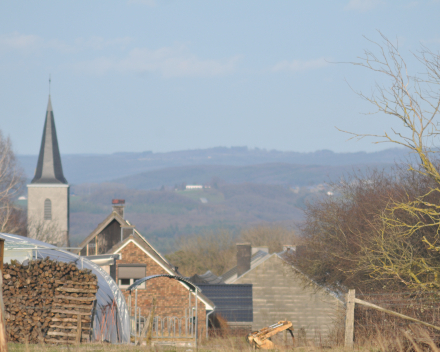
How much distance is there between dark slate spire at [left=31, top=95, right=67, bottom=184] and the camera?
86625 millimetres

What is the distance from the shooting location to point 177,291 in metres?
32.6

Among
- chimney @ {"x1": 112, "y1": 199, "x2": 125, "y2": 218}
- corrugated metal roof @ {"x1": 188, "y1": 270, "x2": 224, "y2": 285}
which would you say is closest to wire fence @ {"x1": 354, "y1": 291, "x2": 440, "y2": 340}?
chimney @ {"x1": 112, "y1": 199, "x2": 125, "y2": 218}

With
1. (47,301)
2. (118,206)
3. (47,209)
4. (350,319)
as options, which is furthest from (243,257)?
(47,209)

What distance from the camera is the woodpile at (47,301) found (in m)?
15.4

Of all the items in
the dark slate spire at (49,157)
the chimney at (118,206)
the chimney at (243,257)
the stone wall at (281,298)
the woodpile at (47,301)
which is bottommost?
the stone wall at (281,298)

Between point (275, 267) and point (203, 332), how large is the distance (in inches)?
474

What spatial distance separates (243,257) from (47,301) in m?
29.7

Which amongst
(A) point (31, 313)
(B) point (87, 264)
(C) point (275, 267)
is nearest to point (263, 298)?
(C) point (275, 267)

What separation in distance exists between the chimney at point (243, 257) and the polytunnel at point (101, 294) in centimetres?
2239

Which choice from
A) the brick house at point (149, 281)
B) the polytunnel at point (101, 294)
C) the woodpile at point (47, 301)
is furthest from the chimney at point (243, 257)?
the woodpile at point (47, 301)

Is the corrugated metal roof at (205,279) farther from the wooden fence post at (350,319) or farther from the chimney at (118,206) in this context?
the wooden fence post at (350,319)

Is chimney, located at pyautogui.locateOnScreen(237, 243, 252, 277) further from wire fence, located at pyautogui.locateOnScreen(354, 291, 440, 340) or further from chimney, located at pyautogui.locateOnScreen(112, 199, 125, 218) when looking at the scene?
wire fence, located at pyautogui.locateOnScreen(354, 291, 440, 340)

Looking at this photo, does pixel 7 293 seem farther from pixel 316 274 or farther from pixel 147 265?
pixel 316 274

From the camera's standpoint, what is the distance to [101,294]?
2042cm
